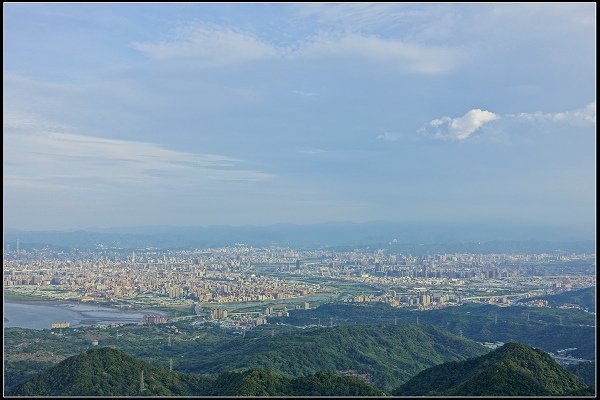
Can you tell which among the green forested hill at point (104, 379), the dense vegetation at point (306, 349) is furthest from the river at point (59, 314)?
the green forested hill at point (104, 379)

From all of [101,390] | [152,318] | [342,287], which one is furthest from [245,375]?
[342,287]

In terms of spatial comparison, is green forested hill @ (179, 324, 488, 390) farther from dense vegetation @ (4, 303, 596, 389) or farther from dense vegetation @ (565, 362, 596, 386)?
dense vegetation @ (565, 362, 596, 386)

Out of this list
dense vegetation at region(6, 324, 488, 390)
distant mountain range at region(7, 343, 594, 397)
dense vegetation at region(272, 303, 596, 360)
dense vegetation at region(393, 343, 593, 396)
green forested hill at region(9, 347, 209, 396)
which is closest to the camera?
dense vegetation at region(393, 343, 593, 396)

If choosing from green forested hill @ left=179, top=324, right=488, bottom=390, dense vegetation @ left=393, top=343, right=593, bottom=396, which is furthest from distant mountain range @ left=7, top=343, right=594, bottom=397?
green forested hill @ left=179, top=324, right=488, bottom=390

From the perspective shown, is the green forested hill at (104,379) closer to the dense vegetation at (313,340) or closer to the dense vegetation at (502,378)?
the dense vegetation at (313,340)

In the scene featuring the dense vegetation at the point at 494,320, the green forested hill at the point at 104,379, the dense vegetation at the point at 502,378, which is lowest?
the dense vegetation at the point at 494,320

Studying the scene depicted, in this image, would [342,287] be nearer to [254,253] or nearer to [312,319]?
[312,319]

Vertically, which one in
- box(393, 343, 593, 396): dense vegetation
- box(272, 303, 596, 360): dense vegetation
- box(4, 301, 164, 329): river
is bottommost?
box(4, 301, 164, 329): river

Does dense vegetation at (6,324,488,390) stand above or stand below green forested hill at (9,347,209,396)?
below
